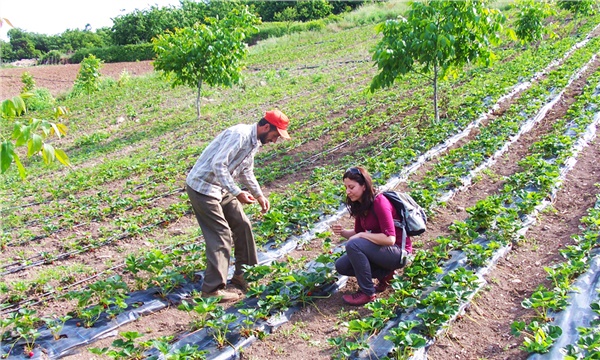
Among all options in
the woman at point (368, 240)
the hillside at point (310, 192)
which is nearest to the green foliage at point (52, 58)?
the hillside at point (310, 192)

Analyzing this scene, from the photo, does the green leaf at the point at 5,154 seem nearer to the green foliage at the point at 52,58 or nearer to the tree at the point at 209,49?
the tree at the point at 209,49

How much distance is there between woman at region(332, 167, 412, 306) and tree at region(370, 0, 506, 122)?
5.31m

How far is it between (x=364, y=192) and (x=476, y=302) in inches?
49.7

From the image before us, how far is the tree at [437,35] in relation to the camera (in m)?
8.78

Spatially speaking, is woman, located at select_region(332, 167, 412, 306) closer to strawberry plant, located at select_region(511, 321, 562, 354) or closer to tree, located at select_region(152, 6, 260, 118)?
strawberry plant, located at select_region(511, 321, 562, 354)

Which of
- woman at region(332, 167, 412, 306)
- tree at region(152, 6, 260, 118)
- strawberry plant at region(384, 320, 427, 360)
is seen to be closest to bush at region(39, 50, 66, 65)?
tree at region(152, 6, 260, 118)

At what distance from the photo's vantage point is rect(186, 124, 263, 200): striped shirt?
13.3 ft

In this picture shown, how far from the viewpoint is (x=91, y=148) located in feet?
42.3

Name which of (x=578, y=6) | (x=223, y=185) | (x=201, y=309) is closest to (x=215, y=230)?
(x=223, y=185)

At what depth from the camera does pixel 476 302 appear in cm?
412

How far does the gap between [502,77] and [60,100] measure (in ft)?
54.1

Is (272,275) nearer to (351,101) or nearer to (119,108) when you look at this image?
(351,101)

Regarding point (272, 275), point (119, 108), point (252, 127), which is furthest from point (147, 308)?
point (119, 108)

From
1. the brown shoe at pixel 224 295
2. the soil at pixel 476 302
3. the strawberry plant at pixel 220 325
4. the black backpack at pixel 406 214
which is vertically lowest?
the soil at pixel 476 302
